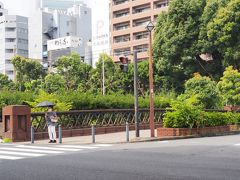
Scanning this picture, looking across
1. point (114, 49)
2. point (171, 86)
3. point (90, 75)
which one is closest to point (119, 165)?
point (171, 86)

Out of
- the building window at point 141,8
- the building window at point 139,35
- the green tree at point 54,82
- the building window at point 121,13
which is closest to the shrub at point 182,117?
the green tree at point 54,82

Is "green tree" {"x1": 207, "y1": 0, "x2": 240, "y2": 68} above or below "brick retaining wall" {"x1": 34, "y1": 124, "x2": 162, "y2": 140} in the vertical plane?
above

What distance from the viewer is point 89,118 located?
25.0 m

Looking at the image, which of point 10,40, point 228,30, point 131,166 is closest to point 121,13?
point 10,40

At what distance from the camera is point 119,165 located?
1113 cm

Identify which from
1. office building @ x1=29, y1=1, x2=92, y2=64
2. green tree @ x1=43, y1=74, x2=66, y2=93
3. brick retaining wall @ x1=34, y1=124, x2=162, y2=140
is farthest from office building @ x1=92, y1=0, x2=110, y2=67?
brick retaining wall @ x1=34, y1=124, x2=162, y2=140

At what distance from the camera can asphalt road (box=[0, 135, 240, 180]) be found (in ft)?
30.7

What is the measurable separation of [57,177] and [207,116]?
1597 cm

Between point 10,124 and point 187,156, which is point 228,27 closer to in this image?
point 10,124

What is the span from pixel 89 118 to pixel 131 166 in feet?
46.7

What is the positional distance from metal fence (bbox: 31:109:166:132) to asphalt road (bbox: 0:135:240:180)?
8653 mm

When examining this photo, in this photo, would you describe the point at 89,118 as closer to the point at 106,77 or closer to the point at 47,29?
the point at 106,77

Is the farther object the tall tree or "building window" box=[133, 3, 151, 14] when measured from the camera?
"building window" box=[133, 3, 151, 14]

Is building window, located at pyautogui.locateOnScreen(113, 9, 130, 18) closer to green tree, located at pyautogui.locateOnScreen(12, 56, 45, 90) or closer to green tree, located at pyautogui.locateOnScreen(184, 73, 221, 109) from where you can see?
green tree, located at pyautogui.locateOnScreen(12, 56, 45, 90)
